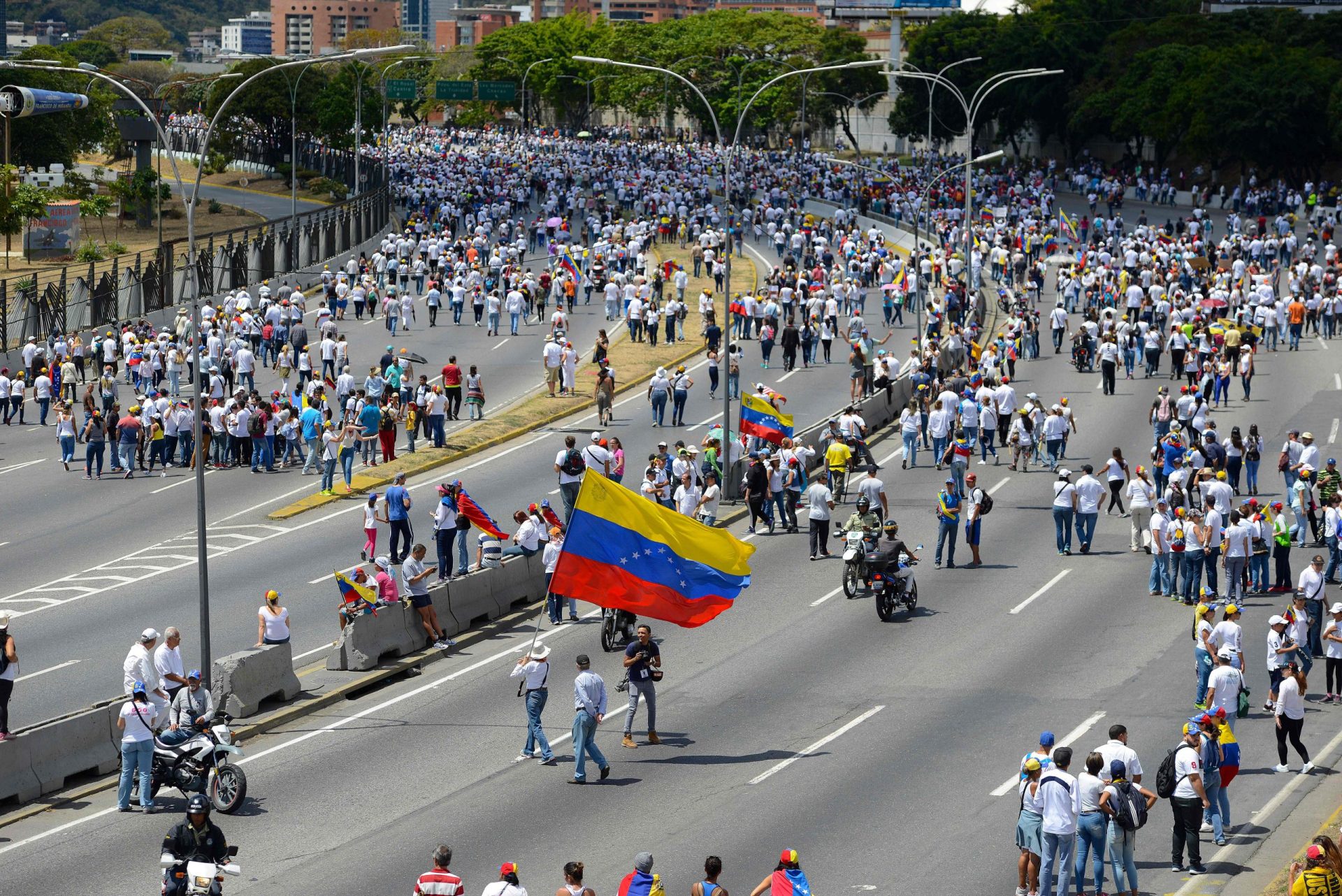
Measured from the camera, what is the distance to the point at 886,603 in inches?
1053

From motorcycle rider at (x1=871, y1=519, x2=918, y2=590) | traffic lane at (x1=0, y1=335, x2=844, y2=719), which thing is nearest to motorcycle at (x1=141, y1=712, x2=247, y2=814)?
traffic lane at (x1=0, y1=335, x2=844, y2=719)

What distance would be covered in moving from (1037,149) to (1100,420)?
87197 millimetres

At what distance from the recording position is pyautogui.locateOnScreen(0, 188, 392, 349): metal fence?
52562 millimetres

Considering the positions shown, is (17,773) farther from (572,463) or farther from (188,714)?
(572,463)

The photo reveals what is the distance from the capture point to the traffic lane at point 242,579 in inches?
1011

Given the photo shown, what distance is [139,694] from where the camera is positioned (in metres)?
19.2

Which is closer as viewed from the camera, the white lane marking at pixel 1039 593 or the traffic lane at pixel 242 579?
the traffic lane at pixel 242 579

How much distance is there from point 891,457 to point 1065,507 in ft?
31.4

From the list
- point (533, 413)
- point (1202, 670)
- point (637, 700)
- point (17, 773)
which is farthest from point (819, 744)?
point (533, 413)

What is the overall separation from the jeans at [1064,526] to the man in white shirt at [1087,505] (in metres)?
0.15

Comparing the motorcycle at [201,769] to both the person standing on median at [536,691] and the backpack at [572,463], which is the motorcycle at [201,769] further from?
the backpack at [572,463]

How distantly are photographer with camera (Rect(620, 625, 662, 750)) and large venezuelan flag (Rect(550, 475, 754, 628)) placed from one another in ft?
1.96

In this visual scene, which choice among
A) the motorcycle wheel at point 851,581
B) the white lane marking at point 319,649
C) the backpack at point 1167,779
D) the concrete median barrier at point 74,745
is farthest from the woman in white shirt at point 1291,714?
the concrete median barrier at point 74,745

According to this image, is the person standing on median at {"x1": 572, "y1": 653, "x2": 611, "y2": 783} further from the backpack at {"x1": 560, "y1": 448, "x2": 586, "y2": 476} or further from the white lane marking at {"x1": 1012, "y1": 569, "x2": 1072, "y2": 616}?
the backpack at {"x1": 560, "y1": 448, "x2": 586, "y2": 476}
